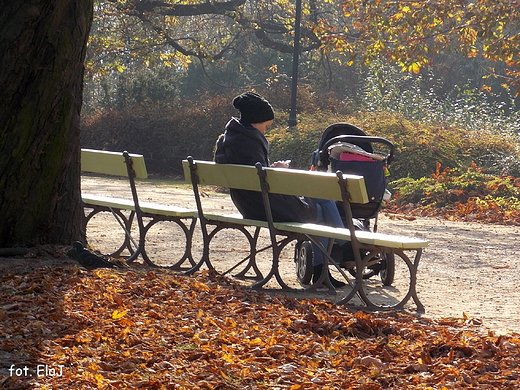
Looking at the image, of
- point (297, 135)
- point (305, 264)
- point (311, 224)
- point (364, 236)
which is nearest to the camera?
point (364, 236)

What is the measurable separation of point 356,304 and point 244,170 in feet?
4.54

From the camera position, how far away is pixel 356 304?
19.9 feet

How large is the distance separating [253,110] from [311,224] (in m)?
1.09

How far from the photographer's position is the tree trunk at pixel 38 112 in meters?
6.16

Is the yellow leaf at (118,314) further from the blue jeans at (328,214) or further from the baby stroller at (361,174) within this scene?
the blue jeans at (328,214)

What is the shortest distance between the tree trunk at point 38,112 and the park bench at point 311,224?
1.20 meters

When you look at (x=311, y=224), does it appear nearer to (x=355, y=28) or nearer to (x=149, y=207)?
(x=149, y=207)

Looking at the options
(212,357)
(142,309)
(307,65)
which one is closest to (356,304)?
(142,309)

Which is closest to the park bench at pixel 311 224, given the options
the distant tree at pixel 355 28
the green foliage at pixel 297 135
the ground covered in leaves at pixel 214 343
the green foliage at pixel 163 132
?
the ground covered in leaves at pixel 214 343

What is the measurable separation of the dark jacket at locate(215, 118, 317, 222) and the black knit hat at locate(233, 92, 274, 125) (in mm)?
83

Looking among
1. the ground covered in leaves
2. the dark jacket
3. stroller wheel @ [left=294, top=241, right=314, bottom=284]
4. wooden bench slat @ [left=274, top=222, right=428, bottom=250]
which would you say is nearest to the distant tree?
the dark jacket

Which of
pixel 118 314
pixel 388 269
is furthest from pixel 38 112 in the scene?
pixel 388 269

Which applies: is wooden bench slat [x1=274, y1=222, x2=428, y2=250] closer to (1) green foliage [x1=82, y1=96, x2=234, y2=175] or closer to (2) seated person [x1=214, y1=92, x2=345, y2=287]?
(2) seated person [x1=214, y1=92, x2=345, y2=287]

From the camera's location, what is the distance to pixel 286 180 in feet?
20.5
